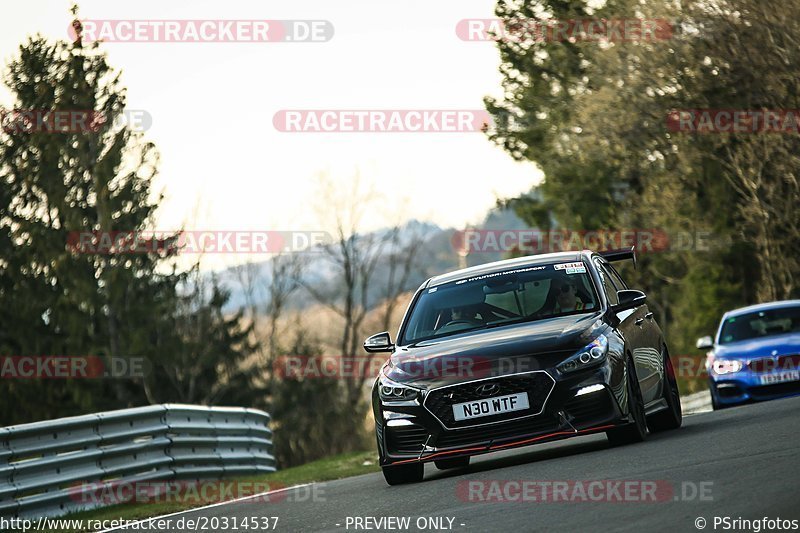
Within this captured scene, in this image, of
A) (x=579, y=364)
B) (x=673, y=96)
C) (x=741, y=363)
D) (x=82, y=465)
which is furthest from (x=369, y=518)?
(x=673, y=96)

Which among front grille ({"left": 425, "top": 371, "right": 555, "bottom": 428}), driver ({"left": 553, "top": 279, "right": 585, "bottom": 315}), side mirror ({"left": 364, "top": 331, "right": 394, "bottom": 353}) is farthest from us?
side mirror ({"left": 364, "top": 331, "right": 394, "bottom": 353})

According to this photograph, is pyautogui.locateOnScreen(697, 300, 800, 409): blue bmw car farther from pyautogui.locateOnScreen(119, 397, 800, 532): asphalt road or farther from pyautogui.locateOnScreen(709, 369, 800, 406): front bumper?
pyautogui.locateOnScreen(119, 397, 800, 532): asphalt road

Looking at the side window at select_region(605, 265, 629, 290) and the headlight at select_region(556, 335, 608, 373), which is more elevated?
the side window at select_region(605, 265, 629, 290)

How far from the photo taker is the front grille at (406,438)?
11.0 m

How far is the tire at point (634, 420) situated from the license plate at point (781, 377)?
7670 mm

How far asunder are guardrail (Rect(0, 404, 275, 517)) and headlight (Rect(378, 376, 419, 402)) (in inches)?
171

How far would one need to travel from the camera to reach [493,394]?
10.7 metres

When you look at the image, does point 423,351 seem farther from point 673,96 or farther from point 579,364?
point 673,96

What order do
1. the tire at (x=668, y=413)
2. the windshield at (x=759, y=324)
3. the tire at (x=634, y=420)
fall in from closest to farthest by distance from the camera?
the tire at (x=634, y=420)
the tire at (x=668, y=413)
the windshield at (x=759, y=324)

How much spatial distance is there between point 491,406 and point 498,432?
22cm

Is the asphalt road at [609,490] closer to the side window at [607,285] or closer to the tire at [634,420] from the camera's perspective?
the tire at [634,420]

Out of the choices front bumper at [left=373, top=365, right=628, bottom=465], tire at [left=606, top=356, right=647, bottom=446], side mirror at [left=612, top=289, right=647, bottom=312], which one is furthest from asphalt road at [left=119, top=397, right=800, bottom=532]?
side mirror at [left=612, top=289, right=647, bottom=312]

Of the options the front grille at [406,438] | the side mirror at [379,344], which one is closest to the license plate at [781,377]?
the side mirror at [379,344]

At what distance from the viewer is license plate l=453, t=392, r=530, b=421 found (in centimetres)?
1070
